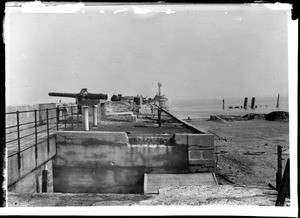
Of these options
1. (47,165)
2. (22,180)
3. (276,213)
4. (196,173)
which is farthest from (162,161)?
(276,213)

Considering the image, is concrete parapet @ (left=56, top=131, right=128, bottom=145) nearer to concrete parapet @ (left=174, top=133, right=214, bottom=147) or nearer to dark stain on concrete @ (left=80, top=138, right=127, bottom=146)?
dark stain on concrete @ (left=80, top=138, right=127, bottom=146)

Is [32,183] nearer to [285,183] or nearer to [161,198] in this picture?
[161,198]

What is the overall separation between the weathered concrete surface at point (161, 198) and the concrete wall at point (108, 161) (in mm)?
2732

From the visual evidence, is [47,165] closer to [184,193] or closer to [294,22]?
[184,193]

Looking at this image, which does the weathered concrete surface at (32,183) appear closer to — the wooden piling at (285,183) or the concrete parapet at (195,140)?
the concrete parapet at (195,140)

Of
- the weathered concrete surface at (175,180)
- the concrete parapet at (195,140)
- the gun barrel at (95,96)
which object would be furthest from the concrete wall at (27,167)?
the gun barrel at (95,96)

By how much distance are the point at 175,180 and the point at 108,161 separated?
2.31m

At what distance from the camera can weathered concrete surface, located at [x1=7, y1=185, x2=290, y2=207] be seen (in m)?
5.46

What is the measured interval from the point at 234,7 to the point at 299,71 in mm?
1239

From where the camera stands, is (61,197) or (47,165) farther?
(47,165)

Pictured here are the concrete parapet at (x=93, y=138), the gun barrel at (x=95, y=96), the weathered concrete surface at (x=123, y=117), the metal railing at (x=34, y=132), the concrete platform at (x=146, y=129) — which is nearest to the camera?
the metal railing at (x=34, y=132)

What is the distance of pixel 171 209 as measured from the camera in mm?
3699

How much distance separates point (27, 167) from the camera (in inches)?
268

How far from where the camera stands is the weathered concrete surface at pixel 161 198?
5461 mm
